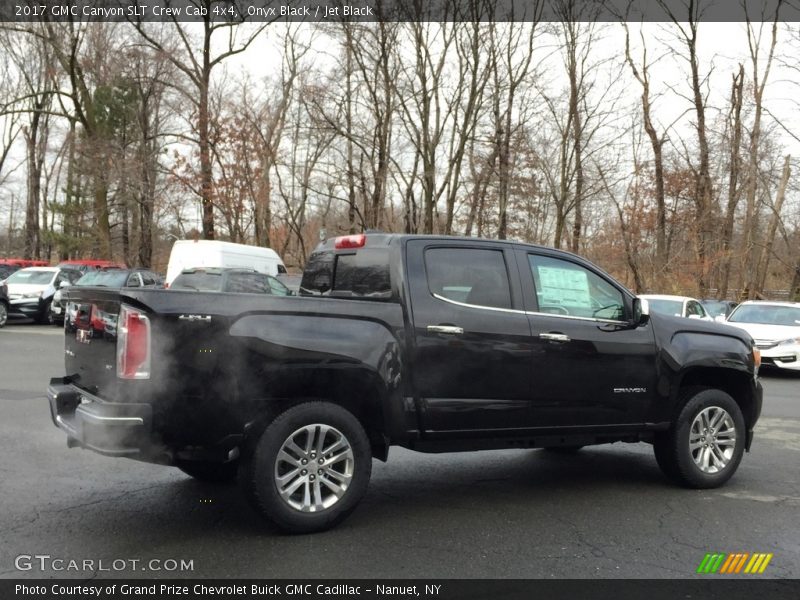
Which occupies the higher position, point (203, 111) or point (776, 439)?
point (203, 111)

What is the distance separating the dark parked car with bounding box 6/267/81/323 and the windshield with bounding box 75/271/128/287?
0.61 metres

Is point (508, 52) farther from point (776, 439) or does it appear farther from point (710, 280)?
point (776, 439)

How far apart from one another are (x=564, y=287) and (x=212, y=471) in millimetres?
3075

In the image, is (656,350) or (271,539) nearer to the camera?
(271,539)

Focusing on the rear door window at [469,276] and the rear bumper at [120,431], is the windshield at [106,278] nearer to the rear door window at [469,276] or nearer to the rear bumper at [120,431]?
the rear door window at [469,276]

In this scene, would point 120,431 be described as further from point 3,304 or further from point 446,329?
point 3,304

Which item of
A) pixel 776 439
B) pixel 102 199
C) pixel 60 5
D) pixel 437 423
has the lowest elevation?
pixel 776 439

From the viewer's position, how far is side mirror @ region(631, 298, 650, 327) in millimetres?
5887

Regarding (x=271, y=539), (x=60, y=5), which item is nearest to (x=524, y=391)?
(x=271, y=539)

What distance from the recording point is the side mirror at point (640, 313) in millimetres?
5887

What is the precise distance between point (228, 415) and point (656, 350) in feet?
11.2

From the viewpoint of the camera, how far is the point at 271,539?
4.62 meters

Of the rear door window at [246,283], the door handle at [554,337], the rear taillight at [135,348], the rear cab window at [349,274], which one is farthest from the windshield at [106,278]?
the door handle at [554,337]

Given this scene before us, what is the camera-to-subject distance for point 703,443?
243 inches
